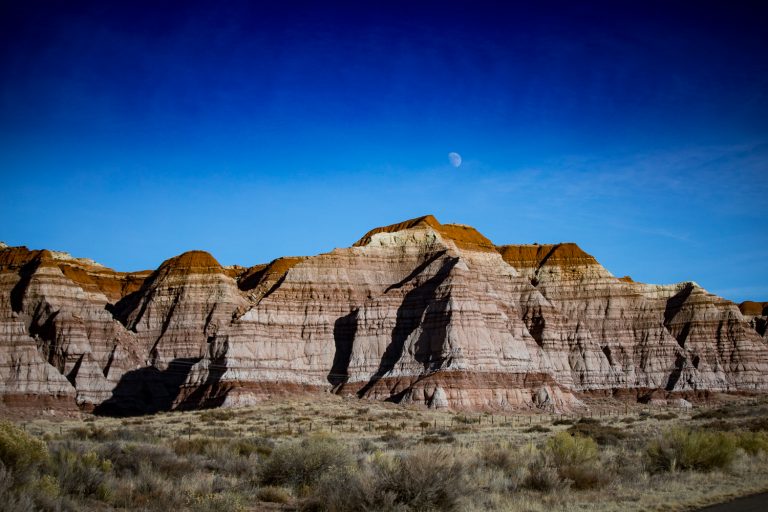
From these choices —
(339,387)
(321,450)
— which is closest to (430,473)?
(321,450)

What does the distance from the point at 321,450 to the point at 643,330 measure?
303 feet

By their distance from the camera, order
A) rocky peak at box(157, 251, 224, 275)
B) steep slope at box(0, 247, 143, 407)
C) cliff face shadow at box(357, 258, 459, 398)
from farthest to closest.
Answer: rocky peak at box(157, 251, 224, 275)
cliff face shadow at box(357, 258, 459, 398)
steep slope at box(0, 247, 143, 407)

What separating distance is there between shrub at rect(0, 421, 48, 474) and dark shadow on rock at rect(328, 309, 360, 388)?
210 feet

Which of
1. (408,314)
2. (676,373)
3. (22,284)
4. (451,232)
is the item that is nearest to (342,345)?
(408,314)

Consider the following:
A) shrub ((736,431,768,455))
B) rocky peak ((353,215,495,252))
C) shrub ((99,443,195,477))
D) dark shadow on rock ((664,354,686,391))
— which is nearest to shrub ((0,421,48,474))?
shrub ((99,443,195,477))

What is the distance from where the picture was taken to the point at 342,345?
3410 inches

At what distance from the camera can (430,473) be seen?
55.4ft

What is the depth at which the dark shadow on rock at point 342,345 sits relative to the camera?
83250 millimetres

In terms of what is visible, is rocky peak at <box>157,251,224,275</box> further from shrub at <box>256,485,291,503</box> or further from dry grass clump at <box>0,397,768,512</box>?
shrub at <box>256,485,291,503</box>

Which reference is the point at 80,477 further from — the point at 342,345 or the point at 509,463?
the point at 342,345

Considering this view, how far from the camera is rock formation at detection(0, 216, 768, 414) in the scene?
254 feet

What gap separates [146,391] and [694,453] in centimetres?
7477

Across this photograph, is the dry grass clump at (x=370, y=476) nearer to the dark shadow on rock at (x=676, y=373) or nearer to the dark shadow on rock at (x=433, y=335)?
the dark shadow on rock at (x=433, y=335)

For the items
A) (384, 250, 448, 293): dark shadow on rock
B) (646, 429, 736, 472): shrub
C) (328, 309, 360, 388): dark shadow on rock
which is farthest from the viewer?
(384, 250, 448, 293): dark shadow on rock
